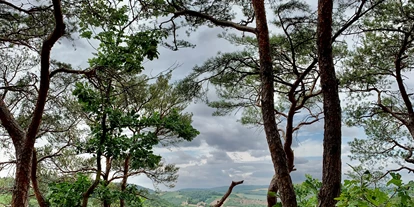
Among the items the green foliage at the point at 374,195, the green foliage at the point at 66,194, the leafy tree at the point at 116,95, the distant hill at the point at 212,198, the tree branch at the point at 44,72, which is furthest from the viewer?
the distant hill at the point at 212,198

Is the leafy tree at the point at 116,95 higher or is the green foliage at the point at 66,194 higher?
the leafy tree at the point at 116,95

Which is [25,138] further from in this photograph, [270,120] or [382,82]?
[382,82]

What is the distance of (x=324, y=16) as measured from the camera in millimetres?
2734

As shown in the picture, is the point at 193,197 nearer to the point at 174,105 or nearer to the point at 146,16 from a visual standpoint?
the point at 174,105

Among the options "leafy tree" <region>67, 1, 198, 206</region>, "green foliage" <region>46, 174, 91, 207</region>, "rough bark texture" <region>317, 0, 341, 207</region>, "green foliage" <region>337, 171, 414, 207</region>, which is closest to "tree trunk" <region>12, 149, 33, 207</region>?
"green foliage" <region>46, 174, 91, 207</region>

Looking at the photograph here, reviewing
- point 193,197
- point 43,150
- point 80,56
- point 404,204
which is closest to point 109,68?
point 80,56

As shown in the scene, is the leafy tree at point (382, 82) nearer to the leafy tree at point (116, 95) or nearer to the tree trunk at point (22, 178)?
the leafy tree at point (116, 95)

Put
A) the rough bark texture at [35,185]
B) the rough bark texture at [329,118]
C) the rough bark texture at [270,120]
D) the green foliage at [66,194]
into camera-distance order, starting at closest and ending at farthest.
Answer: the rough bark texture at [329,118], the rough bark texture at [270,120], the green foliage at [66,194], the rough bark texture at [35,185]

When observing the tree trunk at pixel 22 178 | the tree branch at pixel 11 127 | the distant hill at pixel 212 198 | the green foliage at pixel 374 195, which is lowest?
the distant hill at pixel 212 198

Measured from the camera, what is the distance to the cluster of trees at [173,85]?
118 inches

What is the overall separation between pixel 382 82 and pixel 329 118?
159 inches

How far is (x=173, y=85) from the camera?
4.70 m

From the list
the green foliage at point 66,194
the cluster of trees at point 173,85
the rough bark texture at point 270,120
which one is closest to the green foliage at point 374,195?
the cluster of trees at point 173,85

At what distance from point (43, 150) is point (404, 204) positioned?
5.56 m
